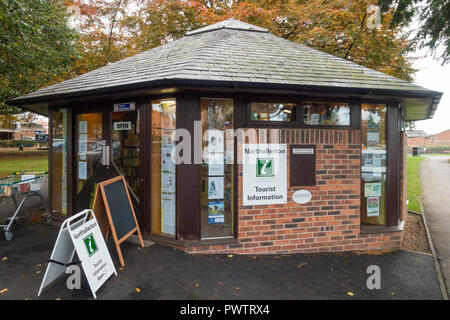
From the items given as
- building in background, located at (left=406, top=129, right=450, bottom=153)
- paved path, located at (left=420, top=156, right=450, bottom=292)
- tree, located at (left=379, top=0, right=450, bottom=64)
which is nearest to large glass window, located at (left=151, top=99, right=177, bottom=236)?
paved path, located at (left=420, top=156, right=450, bottom=292)

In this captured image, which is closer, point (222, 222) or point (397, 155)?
point (222, 222)

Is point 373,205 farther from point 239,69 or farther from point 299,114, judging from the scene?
point 239,69

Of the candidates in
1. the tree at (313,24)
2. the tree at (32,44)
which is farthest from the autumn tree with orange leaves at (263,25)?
the tree at (32,44)

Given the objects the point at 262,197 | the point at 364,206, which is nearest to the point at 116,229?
the point at 262,197

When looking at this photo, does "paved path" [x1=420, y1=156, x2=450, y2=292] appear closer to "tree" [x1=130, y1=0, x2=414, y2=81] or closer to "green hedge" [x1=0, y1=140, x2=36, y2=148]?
"tree" [x1=130, y1=0, x2=414, y2=81]

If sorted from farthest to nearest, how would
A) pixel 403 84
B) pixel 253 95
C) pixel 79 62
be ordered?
1. pixel 79 62
2. pixel 403 84
3. pixel 253 95

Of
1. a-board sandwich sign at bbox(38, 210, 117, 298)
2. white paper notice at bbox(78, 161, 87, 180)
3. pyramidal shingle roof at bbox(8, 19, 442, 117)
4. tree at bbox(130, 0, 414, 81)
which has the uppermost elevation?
tree at bbox(130, 0, 414, 81)

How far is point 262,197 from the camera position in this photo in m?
4.56

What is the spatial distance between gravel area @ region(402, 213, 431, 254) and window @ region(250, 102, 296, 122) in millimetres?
3683

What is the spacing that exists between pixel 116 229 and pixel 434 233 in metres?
7.35

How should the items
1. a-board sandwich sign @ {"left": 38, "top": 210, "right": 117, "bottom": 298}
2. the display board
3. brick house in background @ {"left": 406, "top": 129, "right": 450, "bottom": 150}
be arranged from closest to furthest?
1. a-board sandwich sign @ {"left": 38, "top": 210, "right": 117, "bottom": 298}
2. the display board
3. brick house in background @ {"left": 406, "top": 129, "right": 450, "bottom": 150}

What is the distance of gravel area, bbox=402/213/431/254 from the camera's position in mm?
5509

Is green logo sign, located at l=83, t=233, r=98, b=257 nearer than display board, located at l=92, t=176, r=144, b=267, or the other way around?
green logo sign, located at l=83, t=233, r=98, b=257
